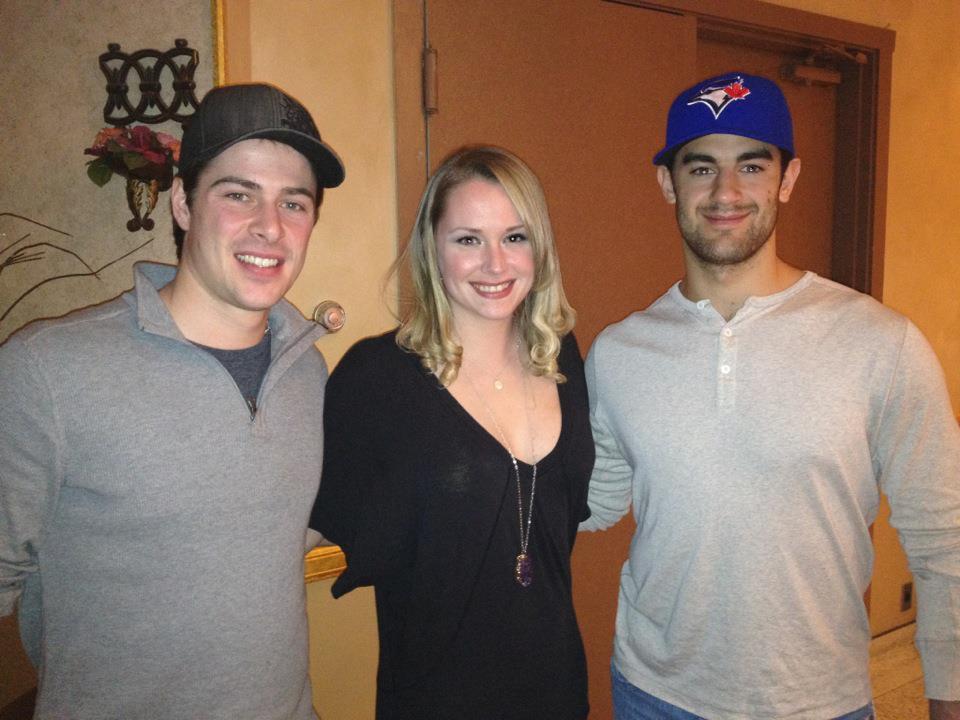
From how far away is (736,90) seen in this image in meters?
1.46

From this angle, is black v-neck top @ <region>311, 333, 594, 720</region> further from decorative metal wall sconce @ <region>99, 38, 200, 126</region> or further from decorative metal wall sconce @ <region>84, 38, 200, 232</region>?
decorative metal wall sconce @ <region>99, 38, 200, 126</region>

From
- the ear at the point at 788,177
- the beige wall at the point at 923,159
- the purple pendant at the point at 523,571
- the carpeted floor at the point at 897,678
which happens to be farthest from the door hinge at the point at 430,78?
the carpeted floor at the point at 897,678

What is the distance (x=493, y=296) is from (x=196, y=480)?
0.70 m

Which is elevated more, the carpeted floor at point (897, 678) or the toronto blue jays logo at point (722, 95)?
the toronto blue jays logo at point (722, 95)

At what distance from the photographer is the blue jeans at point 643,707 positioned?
1.38m

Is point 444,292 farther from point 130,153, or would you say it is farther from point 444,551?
point 130,153

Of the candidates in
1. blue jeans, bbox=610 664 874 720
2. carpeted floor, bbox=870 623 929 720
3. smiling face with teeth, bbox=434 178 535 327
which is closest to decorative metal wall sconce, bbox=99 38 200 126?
smiling face with teeth, bbox=434 178 535 327

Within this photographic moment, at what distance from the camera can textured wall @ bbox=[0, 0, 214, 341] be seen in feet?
5.59

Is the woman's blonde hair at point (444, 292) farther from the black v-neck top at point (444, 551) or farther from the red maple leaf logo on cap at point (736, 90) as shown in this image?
the red maple leaf logo on cap at point (736, 90)

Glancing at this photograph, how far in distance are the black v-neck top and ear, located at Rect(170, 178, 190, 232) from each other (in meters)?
0.45

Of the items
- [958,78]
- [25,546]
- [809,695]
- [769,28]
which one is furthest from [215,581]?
[958,78]

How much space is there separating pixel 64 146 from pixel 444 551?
1390 millimetres

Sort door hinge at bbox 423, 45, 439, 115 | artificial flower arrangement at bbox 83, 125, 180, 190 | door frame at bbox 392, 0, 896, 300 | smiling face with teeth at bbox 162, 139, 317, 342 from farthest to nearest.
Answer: door frame at bbox 392, 0, 896, 300, door hinge at bbox 423, 45, 439, 115, artificial flower arrangement at bbox 83, 125, 180, 190, smiling face with teeth at bbox 162, 139, 317, 342

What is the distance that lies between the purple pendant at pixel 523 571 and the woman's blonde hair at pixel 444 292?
0.40 m
